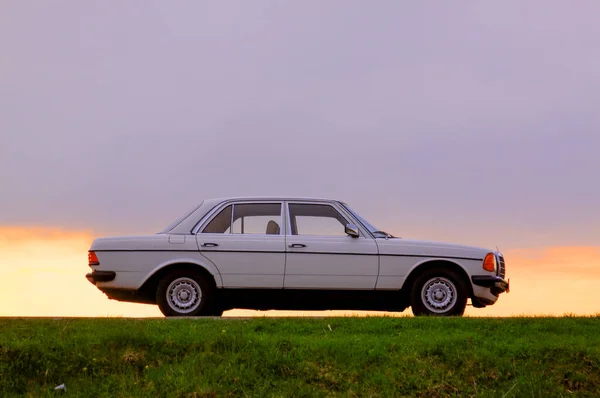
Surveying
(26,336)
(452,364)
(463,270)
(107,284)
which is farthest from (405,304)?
(26,336)

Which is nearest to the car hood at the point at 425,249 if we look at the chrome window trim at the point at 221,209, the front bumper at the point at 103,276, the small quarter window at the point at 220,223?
the chrome window trim at the point at 221,209

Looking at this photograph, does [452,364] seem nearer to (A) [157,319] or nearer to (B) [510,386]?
(B) [510,386]

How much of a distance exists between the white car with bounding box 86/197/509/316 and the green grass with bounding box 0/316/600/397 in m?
1.47

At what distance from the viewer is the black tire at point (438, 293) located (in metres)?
12.5

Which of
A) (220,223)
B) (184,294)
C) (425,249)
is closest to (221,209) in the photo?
(220,223)

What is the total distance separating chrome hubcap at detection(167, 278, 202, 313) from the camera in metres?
12.3

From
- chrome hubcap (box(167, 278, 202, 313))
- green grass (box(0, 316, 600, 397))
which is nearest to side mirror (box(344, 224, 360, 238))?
green grass (box(0, 316, 600, 397))

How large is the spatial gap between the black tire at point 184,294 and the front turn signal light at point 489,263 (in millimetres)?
4445

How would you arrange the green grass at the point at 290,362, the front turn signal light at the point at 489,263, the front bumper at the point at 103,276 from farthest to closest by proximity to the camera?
the front turn signal light at the point at 489,263, the front bumper at the point at 103,276, the green grass at the point at 290,362

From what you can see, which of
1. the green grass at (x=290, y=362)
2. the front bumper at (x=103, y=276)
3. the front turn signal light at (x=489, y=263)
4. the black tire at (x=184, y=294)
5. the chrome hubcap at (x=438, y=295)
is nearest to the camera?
the green grass at (x=290, y=362)

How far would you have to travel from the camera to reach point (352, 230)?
12430 millimetres

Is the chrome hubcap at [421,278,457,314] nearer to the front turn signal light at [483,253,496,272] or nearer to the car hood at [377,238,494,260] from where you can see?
the car hood at [377,238,494,260]

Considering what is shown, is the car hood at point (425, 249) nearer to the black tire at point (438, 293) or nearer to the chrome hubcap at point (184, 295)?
the black tire at point (438, 293)

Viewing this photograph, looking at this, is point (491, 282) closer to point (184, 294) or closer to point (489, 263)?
point (489, 263)
